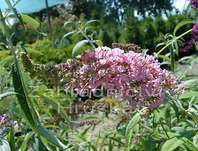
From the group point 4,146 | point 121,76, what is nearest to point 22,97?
point 121,76

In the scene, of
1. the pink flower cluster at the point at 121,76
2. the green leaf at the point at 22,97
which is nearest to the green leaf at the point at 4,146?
the pink flower cluster at the point at 121,76

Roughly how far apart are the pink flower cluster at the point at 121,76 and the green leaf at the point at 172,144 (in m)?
0.15

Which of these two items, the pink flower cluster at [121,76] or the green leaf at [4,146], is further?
the green leaf at [4,146]

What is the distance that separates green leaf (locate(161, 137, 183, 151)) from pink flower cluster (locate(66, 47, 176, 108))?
147mm

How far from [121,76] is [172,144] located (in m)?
0.30

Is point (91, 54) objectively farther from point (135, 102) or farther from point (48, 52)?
point (48, 52)

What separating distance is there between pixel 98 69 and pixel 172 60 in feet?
4.49

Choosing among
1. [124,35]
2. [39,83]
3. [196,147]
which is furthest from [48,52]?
[196,147]

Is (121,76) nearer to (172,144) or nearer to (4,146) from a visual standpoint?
(172,144)

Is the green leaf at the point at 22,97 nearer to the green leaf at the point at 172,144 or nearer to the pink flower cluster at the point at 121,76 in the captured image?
the pink flower cluster at the point at 121,76

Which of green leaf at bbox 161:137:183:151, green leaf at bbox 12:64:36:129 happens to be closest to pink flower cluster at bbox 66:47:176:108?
green leaf at bbox 161:137:183:151

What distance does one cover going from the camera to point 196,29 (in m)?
2.65

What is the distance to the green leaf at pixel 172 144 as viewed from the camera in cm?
165

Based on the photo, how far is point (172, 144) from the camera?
1665mm
